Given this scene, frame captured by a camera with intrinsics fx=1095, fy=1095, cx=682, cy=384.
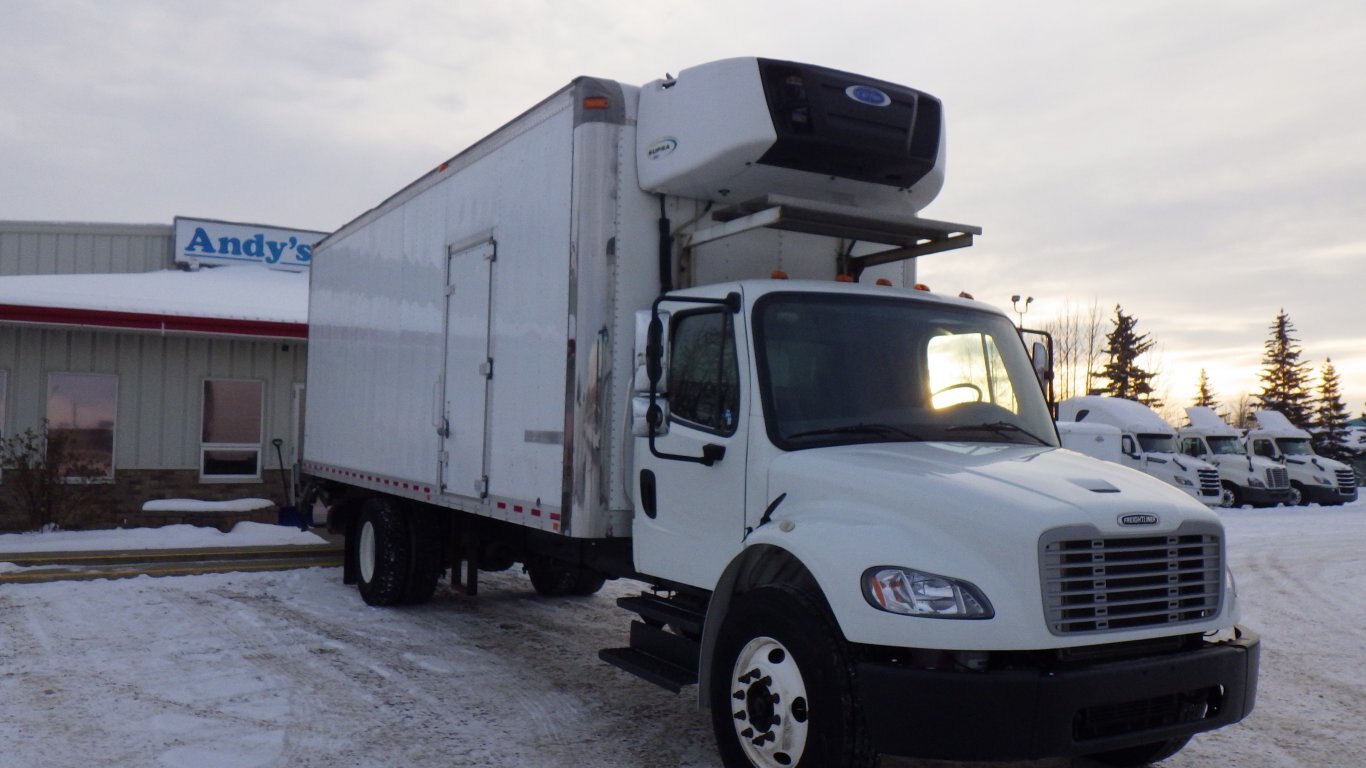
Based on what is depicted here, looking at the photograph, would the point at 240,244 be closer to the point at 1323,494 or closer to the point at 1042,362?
the point at 1042,362

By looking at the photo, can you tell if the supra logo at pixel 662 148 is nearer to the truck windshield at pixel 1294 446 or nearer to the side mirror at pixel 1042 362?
the side mirror at pixel 1042 362

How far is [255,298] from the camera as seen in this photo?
17.6 metres

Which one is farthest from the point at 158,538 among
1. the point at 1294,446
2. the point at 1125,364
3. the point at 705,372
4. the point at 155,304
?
the point at 1125,364

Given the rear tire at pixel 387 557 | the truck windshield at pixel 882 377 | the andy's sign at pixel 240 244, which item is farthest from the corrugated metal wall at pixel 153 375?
the truck windshield at pixel 882 377

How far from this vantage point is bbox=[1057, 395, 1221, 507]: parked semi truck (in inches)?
1032

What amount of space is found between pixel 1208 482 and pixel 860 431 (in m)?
24.3

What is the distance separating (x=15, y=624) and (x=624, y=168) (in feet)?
→ 21.0

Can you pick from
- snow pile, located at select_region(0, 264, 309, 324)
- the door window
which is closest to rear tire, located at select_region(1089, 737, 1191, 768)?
the door window

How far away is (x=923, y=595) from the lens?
4207mm

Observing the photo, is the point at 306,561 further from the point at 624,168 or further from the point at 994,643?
the point at 994,643

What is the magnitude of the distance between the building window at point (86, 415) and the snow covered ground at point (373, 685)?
5871 mm

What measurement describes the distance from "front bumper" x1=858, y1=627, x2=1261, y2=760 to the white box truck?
28806mm

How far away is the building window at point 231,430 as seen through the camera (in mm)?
16594

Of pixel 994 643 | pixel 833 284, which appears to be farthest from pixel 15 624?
pixel 994 643
